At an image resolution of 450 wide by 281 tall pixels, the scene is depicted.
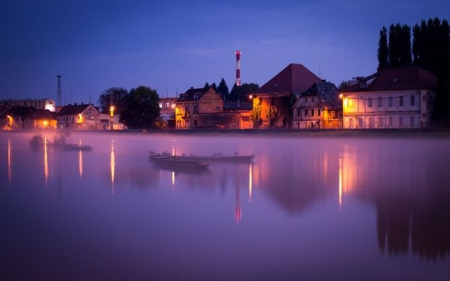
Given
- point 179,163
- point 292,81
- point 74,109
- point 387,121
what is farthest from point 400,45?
point 74,109

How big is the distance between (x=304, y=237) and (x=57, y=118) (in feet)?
328

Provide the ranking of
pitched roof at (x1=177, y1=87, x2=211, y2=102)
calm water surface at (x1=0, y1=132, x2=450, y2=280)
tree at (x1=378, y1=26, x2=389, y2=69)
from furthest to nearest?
pitched roof at (x1=177, y1=87, x2=211, y2=102) → tree at (x1=378, y1=26, x2=389, y2=69) → calm water surface at (x1=0, y1=132, x2=450, y2=280)

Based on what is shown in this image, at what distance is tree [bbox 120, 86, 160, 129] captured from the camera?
235ft

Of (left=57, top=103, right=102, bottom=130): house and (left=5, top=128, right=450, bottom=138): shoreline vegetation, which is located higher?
(left=57, top=103, right=102, bottom=130): house

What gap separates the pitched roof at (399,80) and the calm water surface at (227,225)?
26362 millimetres

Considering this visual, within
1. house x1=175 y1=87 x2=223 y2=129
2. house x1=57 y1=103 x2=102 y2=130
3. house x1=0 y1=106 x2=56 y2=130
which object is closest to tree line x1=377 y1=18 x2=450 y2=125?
house x1=175 y1=87 x2=223 y2=129

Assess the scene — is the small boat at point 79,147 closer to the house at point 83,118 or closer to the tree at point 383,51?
the tree at point 383,51

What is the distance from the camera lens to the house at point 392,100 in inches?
1938

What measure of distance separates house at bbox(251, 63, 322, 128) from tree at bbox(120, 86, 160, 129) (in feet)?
52.4

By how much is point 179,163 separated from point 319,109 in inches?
1309

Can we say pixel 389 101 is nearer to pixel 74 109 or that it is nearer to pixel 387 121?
pixel 387 121

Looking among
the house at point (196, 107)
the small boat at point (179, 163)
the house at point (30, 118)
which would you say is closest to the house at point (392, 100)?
the house at point (196, 107)

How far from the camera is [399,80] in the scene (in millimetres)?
51469

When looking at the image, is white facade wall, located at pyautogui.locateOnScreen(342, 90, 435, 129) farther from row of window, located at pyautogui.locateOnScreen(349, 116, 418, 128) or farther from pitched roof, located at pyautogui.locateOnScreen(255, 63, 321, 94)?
pitched roof, located at pyautogui.locateOnScreen(255, 63, 321, 94)
